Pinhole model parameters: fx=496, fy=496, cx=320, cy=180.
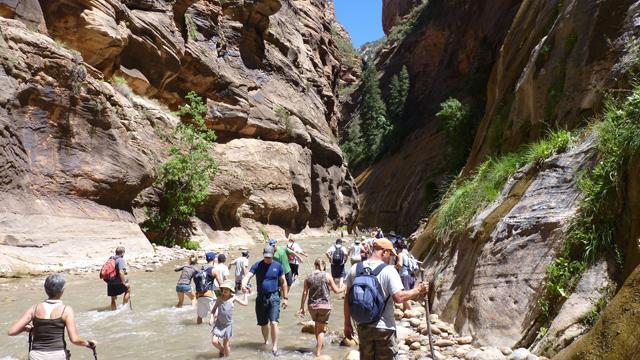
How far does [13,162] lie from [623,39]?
19.7 meters

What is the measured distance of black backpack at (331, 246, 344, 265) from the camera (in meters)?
14.3

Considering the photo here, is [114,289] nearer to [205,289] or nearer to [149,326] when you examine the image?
[149,326]

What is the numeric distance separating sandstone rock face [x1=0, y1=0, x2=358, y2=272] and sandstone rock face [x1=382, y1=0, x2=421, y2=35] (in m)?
36.1

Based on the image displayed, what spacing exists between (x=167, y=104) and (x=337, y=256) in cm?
2530

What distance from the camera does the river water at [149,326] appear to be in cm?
883

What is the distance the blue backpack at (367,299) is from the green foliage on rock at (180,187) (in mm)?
23596

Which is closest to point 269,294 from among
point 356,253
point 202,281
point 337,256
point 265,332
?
point 265,332

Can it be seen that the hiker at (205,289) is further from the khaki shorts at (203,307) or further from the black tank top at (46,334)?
the black tank top at (46,334)

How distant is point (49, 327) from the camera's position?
17.3ft

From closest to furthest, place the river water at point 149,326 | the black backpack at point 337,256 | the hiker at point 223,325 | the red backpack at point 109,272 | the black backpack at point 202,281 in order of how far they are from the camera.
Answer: the hiker at point 223,325
the river water at point 149,326
the black backpack at point 202,281
the red backpack at point 109,272
the black backpack at point 337,256

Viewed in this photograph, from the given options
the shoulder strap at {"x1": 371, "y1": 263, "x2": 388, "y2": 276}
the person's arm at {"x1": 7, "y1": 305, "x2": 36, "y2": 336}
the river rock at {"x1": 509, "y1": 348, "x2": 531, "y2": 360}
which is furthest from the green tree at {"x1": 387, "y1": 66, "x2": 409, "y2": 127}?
the person's arm at {"x1": 7, "y1": 305, "x2": 36, "y2": 336}

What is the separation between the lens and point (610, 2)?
33.1ft

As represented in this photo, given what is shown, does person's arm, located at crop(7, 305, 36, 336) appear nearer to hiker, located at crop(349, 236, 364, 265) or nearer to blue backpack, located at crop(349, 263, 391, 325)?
blue backpack, located at crop(349, 263, 391, 325)

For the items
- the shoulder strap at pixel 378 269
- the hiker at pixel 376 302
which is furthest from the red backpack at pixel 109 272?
the shoulder strap at pixel 378 269
